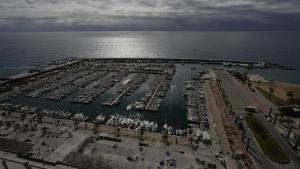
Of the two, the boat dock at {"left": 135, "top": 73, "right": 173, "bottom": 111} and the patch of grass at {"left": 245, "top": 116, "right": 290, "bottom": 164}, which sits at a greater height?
the boat dock at {"left": 135, "top": 73, "right": 173, "bottom": 111}

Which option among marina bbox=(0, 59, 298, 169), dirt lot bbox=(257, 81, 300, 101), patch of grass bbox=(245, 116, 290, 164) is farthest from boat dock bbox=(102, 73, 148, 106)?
dirt lot bbox=(257, 81, 300, 101)

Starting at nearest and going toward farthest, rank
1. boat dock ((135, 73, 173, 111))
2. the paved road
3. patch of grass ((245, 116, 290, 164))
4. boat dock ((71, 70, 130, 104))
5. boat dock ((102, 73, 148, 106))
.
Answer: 1. the paved road
2. patch of grass ((245, 116, 290, 164))
3. boat dock ((135, 73, 173, 111))
4. boat dock ((102, 73, 148, 106))
5. boat dock ((71, 70, 130, 104))

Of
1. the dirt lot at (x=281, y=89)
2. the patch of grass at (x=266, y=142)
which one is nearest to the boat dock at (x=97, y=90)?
the patch of grass at (x=266, y=142)

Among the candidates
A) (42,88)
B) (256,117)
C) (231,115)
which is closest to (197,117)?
(231,115)

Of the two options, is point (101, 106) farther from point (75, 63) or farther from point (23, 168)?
point (75, 63)

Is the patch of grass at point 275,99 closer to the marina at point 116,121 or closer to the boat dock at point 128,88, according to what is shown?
the marina at point 116,121

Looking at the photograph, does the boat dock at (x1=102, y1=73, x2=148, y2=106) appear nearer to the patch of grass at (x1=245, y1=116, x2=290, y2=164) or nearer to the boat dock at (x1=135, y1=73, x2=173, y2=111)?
the boat dock at (x1=135, y1=73, x2=173, y2=111)
